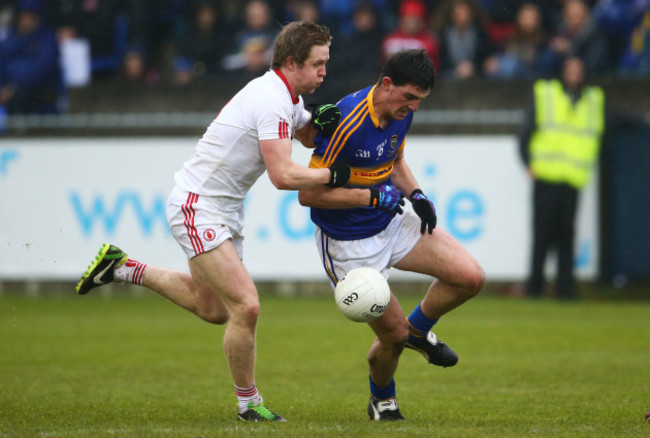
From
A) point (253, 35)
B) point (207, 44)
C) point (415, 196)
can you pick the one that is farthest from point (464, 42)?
point (415, 196)

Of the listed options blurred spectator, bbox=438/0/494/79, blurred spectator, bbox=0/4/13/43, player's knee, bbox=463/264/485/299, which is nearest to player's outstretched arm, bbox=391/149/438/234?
player's knee, bbox=463/264/485/299

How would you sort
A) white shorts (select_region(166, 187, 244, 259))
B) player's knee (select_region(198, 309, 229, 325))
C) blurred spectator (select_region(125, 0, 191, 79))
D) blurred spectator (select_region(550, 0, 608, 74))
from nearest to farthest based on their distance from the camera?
white shorts (select_region(166, 187, 244, 259)), player's knee (select_region(198, 309, 229, 325)), blurred spectator (select_region(550, 0, 608, 74)), blurred spectator (select_region(125, 0, 191, 79))

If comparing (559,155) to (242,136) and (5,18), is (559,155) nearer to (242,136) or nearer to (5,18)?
(242,136)

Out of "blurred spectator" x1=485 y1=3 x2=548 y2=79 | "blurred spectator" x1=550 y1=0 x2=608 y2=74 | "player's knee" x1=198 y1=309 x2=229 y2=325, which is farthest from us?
"blurred spectator" x1=485 y1=3 x2=548 y2=79

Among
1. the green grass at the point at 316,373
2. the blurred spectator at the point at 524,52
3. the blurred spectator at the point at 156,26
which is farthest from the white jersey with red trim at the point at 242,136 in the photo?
the blurred spectator at the point at 156,26

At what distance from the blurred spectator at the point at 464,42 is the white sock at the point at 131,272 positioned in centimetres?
944

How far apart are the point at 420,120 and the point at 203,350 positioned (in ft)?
18.3

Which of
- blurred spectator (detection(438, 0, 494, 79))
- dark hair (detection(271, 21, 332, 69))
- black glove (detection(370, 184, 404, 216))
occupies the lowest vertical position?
black glove (detection(370, 184, 404, 216))

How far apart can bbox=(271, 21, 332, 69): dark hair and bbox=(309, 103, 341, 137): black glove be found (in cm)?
31

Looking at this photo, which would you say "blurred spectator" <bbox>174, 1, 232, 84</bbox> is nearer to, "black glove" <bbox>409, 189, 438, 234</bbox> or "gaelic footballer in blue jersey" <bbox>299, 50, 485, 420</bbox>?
"gaelic footballer in blue jersey" <bbox>299, 50, 485, 420</bbox>

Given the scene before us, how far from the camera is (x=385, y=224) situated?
23.2 feet

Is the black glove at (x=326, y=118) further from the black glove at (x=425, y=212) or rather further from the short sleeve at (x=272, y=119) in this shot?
the black glove at (x=425, y=212)

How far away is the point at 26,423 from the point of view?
6.64 m

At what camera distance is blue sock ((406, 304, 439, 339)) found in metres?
7.18
